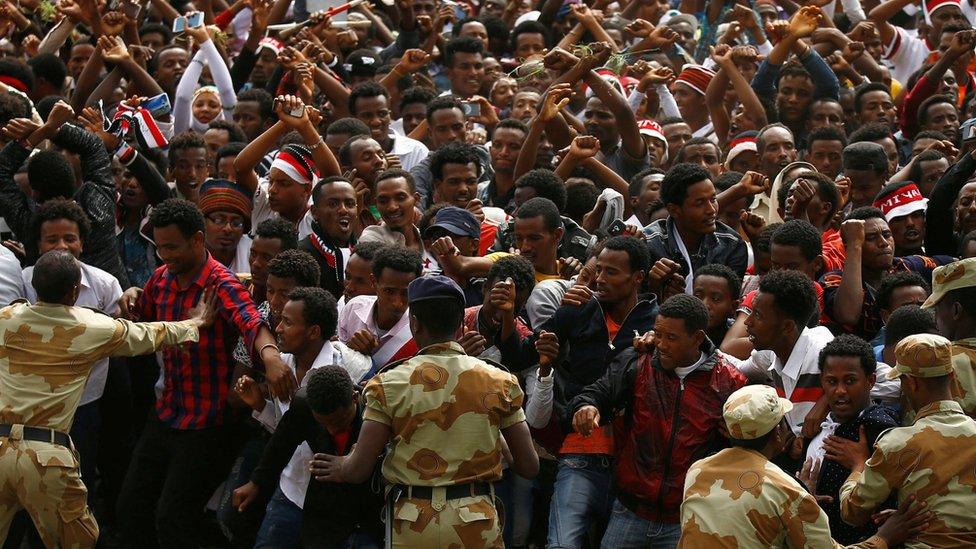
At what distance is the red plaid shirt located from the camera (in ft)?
25.2

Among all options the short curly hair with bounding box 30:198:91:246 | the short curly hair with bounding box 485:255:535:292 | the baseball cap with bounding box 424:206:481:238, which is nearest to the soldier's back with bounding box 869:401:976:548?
the short curly hair with bounding box 485:255:535:292

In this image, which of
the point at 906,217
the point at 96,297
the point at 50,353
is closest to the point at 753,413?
the point at 906,217

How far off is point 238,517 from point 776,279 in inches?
117

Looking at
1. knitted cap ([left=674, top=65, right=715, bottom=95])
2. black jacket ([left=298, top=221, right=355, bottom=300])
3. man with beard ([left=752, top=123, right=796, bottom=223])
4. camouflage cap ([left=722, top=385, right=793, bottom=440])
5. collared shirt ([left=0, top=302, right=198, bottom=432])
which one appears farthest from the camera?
knitted cap ([left=674, top=65, right=715, bottom=95])

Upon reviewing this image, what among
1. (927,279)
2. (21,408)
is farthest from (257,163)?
(927,279)

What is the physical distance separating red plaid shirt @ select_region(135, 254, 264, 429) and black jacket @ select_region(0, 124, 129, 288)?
1124 mm

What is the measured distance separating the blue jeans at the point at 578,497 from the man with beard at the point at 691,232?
1530 mm

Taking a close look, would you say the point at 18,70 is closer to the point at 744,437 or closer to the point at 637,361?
the point at 637,361

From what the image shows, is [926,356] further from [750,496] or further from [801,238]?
[801,238]

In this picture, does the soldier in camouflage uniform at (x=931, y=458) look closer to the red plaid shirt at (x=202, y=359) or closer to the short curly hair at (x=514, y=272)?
the short curly hair at (x=514, y=272)

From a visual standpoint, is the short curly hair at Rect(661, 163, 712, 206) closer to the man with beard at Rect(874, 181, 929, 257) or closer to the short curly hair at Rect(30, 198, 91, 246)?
the man with beard at Rect(874, 181, 929, 257)

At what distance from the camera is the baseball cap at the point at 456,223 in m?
8.32

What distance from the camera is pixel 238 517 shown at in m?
7.11

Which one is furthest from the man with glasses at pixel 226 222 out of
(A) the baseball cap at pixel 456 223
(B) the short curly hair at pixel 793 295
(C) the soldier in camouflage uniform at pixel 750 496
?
(C) the soldier in camouflage uniform at pixel 750 496
